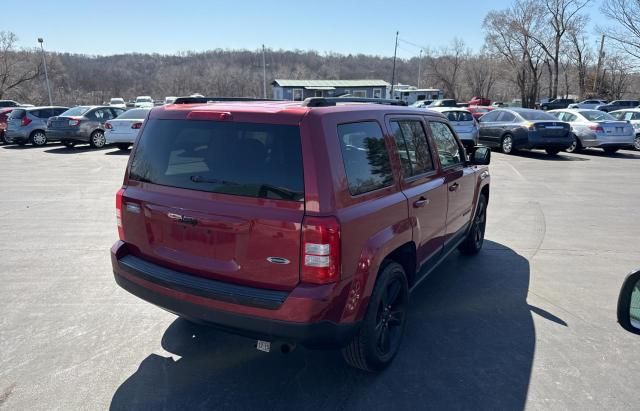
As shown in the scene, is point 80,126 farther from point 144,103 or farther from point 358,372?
point 144,103

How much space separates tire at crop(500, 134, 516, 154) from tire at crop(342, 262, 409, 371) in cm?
1425

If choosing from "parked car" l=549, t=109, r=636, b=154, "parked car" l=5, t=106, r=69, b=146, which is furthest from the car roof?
"parked car" l=5, t=106, r=69, b=146

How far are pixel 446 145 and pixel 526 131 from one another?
12.4 meters

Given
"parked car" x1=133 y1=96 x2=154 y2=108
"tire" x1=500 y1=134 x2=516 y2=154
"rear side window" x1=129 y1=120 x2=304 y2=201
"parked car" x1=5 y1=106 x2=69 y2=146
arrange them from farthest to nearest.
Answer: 1. "parked car" x1=133 y1=96 x2=154 y2=108
2. "parked car" x1=5 y1=106 x2=69 y2=146
3. "tire" x1=500 y1=134 x2=516 y2=154
4. "rear side window" x1=129 y1=120 x2=304 y2=201

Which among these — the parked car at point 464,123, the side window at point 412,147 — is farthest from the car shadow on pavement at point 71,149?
the side window at point 412,147

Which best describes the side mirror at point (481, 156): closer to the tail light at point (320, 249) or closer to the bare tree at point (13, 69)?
the tail light at point (320, 249)

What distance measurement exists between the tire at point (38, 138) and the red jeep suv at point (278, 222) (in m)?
18.6

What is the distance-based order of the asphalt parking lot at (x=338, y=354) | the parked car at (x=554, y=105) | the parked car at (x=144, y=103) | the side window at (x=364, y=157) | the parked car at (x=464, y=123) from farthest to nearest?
the parked car at (x=554, y=105), the parked car at (x=144, y=103), the parked car at (x=464, y=123), the asphalt parking lot at (x=338, y=354), the side window at (x=364, y=157)

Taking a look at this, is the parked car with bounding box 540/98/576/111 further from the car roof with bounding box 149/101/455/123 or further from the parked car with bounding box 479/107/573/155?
the car roof with bounding box 149/101/455/123

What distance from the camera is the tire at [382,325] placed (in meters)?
2.89

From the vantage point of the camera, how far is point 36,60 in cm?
5588

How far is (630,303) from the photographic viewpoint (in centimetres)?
161

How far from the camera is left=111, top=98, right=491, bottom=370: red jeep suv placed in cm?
248

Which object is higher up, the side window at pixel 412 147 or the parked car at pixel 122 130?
the side window at pixel 412 147
